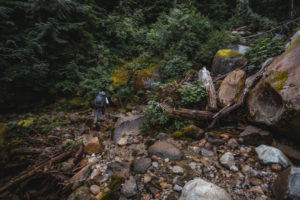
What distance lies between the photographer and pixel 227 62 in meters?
5.27

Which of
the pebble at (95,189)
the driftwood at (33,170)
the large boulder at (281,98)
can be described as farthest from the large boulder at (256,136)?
the driftwood at (33,170)

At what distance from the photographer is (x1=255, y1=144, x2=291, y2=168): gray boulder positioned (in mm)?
2223

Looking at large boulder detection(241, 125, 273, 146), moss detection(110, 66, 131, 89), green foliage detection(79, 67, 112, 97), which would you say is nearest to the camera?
large boulder detection(241, 125, 273, 146)

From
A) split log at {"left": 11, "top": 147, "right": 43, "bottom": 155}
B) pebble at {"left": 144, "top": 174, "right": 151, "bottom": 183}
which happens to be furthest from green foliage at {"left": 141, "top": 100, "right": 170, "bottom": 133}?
split log at {"left": 11, "top": 147, "right": 43, "bottom": 155}

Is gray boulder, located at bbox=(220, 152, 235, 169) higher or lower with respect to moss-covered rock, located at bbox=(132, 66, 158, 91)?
lower

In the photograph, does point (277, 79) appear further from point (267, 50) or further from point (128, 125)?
point (128, 125)

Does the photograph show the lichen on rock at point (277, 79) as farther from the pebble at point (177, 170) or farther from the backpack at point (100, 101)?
the backpack at point (100, 101)

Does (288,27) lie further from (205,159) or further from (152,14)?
(205,159)

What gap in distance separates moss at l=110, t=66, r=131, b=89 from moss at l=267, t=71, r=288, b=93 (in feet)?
19.8

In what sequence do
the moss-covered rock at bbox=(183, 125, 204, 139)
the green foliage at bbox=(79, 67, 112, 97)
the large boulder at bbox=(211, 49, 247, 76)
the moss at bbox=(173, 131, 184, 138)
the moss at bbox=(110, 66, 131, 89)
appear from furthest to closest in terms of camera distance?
the moss at bbox=(110, 66, 131, 89), the green foliage at bbox=(79, 67, 112, 97), the large boulder at bbox=(211, 49, 247, 76), the moss at bbox=(173, 131, 184, 138), the moss-covered rock at bbox=(183, 125, 204, 139)

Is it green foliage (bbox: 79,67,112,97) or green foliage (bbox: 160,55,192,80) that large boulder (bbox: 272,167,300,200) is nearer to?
green foliage (bbox: 160,55,192,80)

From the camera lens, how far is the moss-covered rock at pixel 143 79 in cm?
668

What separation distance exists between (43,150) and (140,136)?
8.89 ft

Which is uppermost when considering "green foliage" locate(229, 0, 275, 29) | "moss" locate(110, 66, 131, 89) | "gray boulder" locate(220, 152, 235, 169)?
"green foliage" locate(229, 0, 275, 29)
